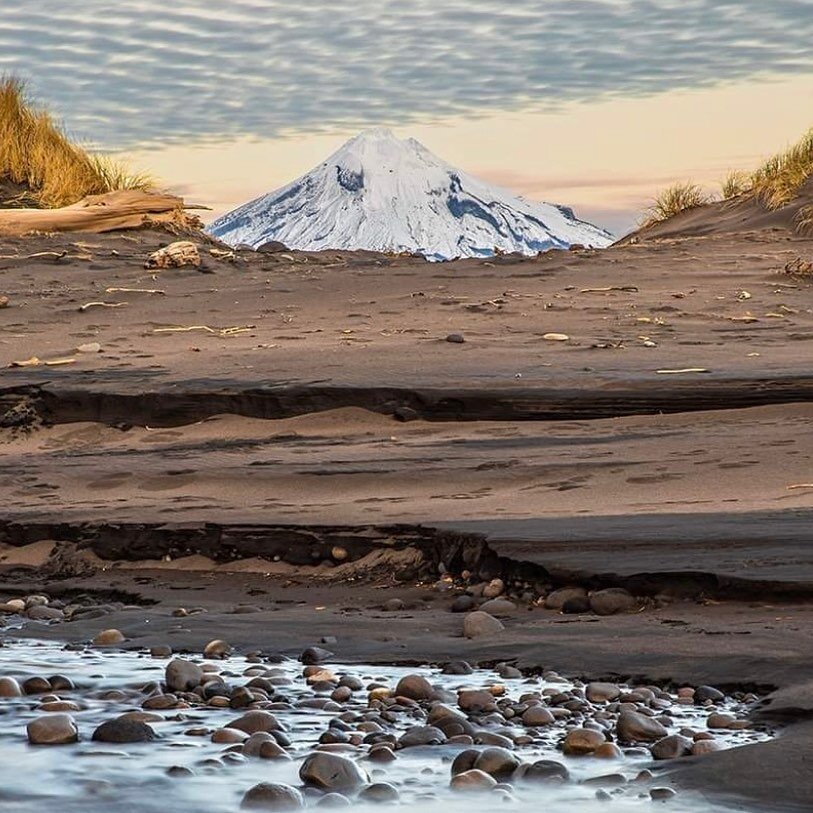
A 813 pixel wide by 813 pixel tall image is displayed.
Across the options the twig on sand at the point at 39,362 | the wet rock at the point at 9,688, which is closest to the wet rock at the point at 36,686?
the wet rock at the point at 9,688

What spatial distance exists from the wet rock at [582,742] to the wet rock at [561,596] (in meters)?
1.31

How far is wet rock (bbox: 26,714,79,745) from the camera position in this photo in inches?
134

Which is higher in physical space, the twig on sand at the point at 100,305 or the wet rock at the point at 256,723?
the twig on sand at the point at 100,305

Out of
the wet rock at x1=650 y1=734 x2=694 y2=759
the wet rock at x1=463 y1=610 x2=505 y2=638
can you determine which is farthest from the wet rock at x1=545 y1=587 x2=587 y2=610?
the wet rock at x1=650 y1=734 x2=694 y2=759

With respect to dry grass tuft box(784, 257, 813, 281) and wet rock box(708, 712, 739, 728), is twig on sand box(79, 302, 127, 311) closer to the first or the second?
dry grass tuft box(784, 257, 813, 281)

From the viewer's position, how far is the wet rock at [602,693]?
3605 millimetres

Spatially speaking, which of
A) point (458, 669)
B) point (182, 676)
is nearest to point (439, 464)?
point (458, 669)

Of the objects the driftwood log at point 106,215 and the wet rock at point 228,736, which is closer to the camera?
the wet rock at point 228,736

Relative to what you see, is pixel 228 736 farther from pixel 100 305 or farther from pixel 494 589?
pixel 100 305

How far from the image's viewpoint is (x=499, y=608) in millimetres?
4590

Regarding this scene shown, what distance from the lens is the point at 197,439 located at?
712 cm

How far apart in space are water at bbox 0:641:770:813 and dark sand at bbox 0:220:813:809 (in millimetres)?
190

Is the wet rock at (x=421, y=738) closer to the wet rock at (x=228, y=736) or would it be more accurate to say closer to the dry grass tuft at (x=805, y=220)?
the wet rock at (x=228, y=736)

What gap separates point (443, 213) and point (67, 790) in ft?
182
